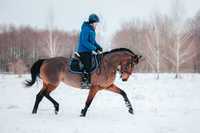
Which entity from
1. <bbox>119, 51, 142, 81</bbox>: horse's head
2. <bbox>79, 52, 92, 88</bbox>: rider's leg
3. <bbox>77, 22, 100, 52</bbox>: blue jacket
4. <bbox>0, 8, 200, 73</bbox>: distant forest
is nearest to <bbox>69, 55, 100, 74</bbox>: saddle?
A: <bbox>79, 52, 92, 88</bbox>: rider's leg

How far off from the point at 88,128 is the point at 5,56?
61.2m

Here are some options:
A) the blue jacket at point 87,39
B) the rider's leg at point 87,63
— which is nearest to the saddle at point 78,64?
the rider's leg at point 87,63

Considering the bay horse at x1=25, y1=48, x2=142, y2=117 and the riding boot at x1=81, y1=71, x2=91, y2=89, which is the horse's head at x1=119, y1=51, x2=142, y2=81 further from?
the riding boot at x1=81, y1=71, x2=91, y2=89

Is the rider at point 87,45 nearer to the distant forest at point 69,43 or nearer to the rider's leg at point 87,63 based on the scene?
the rider's leg at point 87,63

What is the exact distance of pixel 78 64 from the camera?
26.6 feet

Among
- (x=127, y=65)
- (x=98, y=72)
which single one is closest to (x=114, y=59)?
(x=127, y=65)

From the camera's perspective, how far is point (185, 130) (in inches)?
235

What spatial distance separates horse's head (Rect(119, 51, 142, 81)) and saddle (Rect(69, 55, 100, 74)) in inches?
26.3

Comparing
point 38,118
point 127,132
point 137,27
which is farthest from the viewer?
point 137,27

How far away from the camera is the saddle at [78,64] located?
7.97 meters

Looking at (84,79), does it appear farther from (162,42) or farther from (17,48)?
(17,48)

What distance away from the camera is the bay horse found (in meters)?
7.87

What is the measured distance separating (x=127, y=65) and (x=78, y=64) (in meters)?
1.31

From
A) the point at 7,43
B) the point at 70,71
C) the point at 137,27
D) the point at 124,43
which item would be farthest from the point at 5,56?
the point at 70,71
